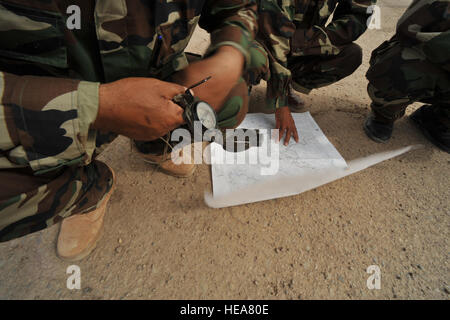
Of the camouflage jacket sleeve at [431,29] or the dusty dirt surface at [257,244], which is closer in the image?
the dusty dirt surface at [257,244]

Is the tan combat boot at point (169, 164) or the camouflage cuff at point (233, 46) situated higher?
the camouflage cuff at point (233, 46)

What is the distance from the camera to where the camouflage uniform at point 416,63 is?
1.26 m

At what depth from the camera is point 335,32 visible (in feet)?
4.90

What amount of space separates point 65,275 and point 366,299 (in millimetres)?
1270

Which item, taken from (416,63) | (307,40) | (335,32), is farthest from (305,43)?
(416,63)

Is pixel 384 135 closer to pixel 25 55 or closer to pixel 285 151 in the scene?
pixel 285 151

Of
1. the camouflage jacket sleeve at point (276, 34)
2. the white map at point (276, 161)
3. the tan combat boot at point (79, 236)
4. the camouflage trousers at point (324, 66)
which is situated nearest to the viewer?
the tan combat boot at point (79, 236)

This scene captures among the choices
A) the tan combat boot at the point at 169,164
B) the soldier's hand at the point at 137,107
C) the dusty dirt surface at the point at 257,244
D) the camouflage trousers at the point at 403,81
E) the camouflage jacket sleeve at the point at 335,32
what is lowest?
the dusty dirt surface at the point at 257,244

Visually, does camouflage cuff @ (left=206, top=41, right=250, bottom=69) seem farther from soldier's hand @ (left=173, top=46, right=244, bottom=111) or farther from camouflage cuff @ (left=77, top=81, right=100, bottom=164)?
camouflage cuff @ (left=77, top=81, right=100, bottom=164)

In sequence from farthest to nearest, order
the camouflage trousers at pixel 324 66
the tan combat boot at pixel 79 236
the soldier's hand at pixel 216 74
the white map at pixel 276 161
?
the camouflage trousers at pixel 324 66, the white map at pixel 276 161, the tan combat boot at pixel 79 236, the soldier's hand at pixel 216 74

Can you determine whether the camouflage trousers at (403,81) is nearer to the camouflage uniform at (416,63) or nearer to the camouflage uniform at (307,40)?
the camouflage uniform at (416,63)

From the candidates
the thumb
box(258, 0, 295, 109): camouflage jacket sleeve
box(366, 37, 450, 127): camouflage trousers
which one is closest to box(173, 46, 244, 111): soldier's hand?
→ the thumb

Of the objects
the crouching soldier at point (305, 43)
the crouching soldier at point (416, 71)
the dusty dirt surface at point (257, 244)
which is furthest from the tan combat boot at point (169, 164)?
the crouching soldier at point (416, 71)

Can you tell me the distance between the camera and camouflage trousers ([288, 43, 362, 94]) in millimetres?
1575
